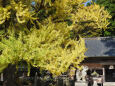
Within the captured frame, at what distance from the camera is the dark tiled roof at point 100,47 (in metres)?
15.1

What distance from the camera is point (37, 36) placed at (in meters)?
8.22

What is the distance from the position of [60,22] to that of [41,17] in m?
0.90

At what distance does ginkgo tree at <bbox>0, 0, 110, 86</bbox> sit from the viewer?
7160 millimetres

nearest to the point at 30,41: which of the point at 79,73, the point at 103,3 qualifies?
the point at 79,73

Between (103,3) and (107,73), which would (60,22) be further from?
(103,3)

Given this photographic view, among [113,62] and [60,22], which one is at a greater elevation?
[60,22]

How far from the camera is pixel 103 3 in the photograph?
78.1 ft

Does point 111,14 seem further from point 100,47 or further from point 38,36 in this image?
point 38,36

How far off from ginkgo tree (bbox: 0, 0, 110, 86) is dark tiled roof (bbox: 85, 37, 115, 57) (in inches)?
240

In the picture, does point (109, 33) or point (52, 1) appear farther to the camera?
point (109, 33)

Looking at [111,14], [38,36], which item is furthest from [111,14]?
[38,36]

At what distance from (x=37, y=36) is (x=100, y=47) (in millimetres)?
9106

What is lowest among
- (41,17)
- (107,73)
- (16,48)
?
(107,73)

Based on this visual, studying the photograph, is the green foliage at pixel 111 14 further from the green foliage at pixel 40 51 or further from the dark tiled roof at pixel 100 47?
the green foliage at pixel 40 51
